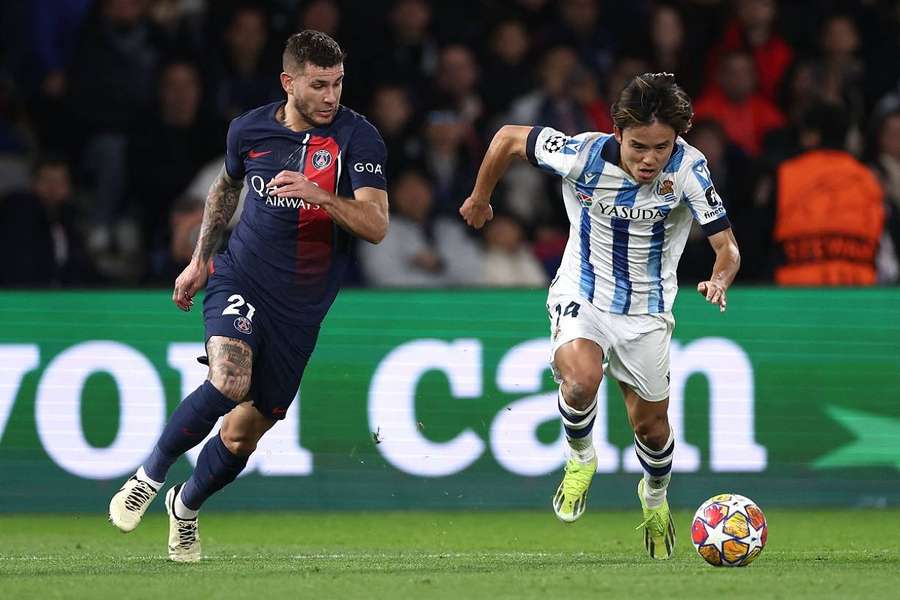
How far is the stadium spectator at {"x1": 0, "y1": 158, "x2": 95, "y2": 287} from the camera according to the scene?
11766 millimetres

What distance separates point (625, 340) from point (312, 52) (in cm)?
204

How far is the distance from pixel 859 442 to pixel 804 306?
3.13ft

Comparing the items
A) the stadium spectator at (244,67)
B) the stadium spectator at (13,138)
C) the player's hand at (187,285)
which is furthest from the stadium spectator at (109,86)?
the player's hand at (187,285)

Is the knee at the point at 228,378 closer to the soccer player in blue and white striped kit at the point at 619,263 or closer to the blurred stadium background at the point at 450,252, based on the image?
the soccer player in blue and white striped kit at the point at 619,263

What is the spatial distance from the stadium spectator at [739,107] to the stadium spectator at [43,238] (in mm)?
5120

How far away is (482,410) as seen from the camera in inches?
423

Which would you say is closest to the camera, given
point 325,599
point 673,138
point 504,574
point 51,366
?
point 325,599

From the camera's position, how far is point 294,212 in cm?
777

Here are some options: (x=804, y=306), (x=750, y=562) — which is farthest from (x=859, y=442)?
(x=750, y=562)

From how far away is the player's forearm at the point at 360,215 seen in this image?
7359mm

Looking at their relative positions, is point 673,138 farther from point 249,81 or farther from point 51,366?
point 249,81

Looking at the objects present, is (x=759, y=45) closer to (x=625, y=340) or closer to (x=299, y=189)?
(x=625, y=340)

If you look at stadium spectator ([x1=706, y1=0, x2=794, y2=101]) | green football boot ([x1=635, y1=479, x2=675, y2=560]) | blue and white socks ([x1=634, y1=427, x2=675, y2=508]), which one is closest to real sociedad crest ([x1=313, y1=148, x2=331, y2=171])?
blue and white socks ([x1=634, y1=427, x2=675, y2=508])

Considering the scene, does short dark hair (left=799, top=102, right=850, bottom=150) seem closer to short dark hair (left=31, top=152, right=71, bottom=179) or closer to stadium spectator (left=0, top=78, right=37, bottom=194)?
short dark hair (left=31, top=152, right=71, bottom=179)
